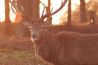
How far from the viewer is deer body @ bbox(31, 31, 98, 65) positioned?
11.2 m

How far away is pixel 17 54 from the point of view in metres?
17.1

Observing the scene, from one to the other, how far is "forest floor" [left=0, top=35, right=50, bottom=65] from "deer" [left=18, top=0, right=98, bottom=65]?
93.3 inches

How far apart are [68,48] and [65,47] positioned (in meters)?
0.10

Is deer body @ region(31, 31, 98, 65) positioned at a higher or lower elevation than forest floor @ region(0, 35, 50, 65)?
higher

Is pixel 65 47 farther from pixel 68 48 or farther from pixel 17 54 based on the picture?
pixel 17 54

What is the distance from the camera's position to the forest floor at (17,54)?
48.1 ft

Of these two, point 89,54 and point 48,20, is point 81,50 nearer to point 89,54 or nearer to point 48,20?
point 89,54

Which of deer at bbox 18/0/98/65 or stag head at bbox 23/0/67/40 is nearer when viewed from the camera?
deer at bbox 18/0/98/65

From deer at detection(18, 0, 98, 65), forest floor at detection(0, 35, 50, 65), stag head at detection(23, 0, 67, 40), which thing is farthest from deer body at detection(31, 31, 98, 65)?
forest floor at detection(0, 35, 50, 65)

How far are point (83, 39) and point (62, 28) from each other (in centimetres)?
1577

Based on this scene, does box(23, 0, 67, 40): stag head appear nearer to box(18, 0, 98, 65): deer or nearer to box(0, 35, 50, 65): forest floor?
box(18, 0, 98, 65): deer

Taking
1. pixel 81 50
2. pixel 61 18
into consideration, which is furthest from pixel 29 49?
pixel 61 18

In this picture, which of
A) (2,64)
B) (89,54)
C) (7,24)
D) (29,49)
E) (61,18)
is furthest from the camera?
(61,18)

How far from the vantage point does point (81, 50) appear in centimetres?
1127
